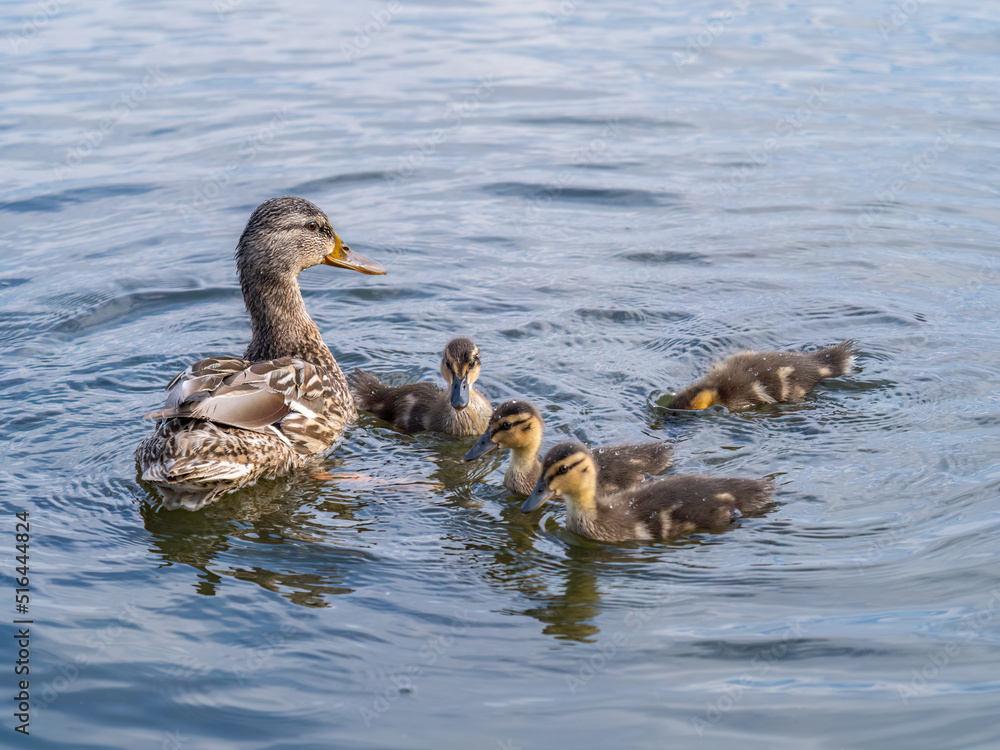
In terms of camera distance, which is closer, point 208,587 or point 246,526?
point 208,587

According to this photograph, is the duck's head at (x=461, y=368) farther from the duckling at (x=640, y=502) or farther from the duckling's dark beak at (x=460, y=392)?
the duckling at (x=640, y=502)

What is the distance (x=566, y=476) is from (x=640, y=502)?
14.5 inches

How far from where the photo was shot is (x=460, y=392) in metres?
5.62

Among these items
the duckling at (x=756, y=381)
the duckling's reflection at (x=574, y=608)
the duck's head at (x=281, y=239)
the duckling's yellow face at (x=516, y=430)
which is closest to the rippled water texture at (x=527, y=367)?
the duckling's reflection at (x=574, y=608)

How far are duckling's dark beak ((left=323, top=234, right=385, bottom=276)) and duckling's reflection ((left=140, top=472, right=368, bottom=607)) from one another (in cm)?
155

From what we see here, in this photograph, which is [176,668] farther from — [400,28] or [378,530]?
[400,28]

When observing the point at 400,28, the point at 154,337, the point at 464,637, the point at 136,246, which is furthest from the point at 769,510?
the point at 400,28

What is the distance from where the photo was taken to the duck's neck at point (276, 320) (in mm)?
6160

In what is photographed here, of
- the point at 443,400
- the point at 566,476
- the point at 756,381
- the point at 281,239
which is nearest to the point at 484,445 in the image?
the point at 566,476

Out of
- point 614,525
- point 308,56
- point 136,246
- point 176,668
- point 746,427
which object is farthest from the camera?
point 308,56

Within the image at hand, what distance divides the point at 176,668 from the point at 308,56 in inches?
475

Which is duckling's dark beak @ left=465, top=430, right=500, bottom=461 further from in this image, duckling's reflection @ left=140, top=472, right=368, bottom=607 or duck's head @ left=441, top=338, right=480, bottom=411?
duckling's reflection @ left=140, top=472, right=368, bottom=607

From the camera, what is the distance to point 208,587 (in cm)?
431

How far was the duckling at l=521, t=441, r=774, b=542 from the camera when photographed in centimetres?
466
